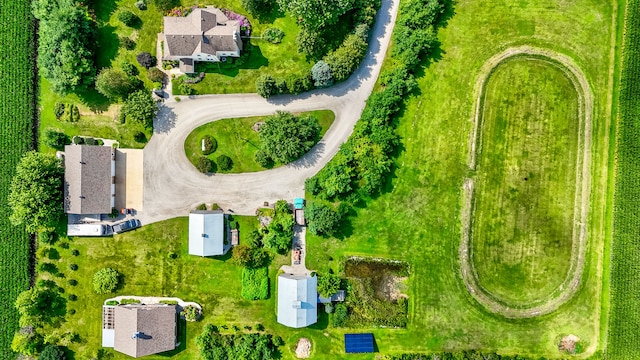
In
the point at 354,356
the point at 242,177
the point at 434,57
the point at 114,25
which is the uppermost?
the point at 114,25

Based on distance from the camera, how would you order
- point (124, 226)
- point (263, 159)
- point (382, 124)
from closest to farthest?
point (382, 124)
point (263, 159)
point (124, 226)

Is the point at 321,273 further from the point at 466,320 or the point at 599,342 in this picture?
the point at 599,342

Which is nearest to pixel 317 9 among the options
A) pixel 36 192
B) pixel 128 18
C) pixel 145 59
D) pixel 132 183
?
pixel 145 59

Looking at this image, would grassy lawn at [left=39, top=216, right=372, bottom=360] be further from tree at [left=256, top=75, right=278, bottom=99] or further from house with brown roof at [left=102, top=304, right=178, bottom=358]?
tree at [left=256, top=75, right=278, bottom=99]

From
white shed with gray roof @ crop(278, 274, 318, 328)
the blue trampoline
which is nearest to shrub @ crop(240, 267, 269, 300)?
white shed with gray roof @ crop(278, 274, 318, 328)

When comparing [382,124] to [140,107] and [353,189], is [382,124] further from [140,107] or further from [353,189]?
[140,107]

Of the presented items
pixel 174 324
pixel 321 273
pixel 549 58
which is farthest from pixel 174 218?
pixel 549 58

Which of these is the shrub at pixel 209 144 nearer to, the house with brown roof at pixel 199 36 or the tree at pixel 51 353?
the house with brown roof at pixel 199 36
